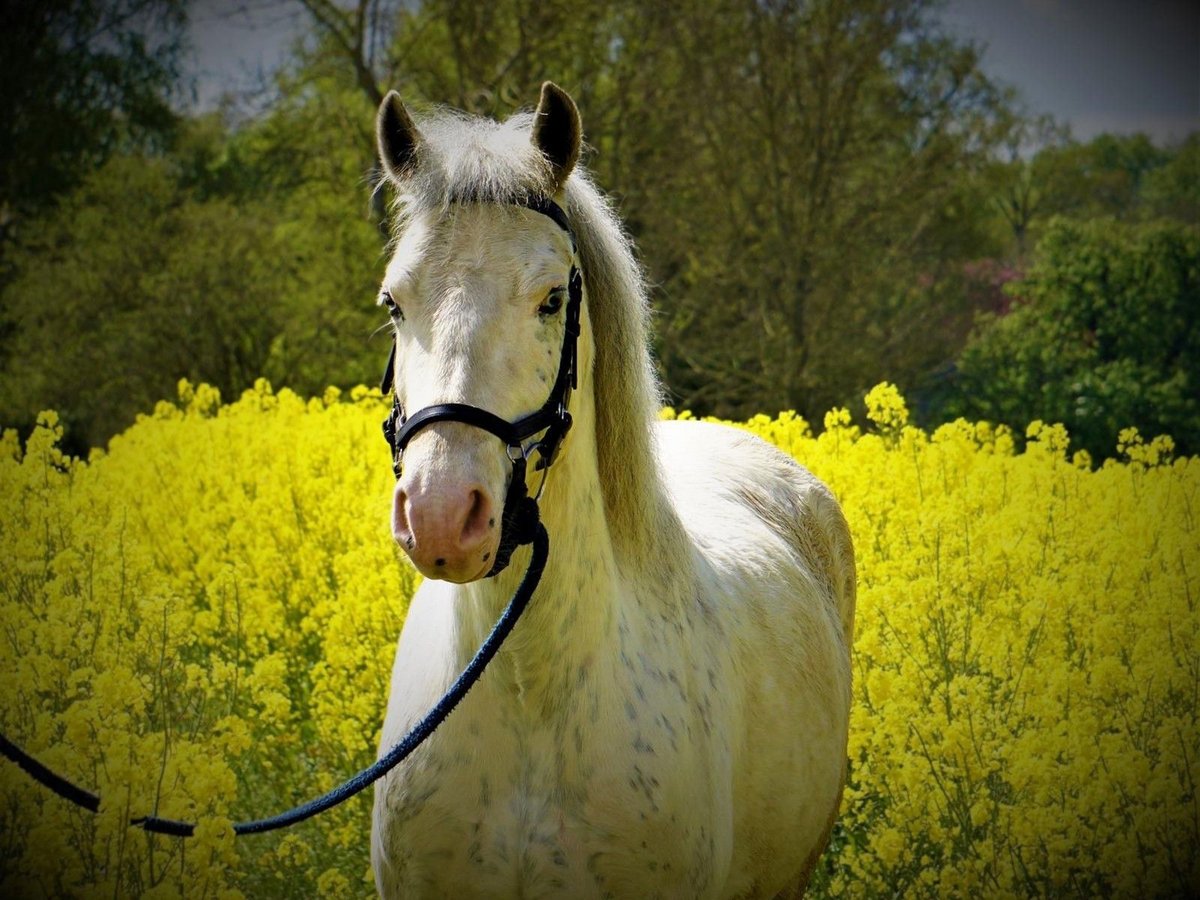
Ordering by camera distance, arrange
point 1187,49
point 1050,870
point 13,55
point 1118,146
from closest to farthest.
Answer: point 1050,870, point 1187,49, point 13,55, point 1118,146

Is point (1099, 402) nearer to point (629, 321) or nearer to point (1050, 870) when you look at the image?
point (1050, 870)

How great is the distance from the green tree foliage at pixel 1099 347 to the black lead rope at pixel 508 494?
13.6m

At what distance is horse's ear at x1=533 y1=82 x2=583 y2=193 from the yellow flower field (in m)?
1.57

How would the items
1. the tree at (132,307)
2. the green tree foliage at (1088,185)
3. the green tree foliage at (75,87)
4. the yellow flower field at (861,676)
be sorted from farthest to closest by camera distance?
1. the green tree foliage at (1088,185)
2. the tree at (132,307)
3. the green tree foliage at (75,87)
4. the yellow flower field at (861,676)

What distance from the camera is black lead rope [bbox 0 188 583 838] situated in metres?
1.90

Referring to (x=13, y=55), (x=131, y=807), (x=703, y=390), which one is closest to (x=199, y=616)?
(x=131, y=807)

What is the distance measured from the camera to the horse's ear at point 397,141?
2.22 meters

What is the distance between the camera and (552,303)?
6.84 ft

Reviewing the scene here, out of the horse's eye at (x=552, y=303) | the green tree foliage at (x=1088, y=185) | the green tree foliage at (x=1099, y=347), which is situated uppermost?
the green tree foliage at (x=1088, y=185)

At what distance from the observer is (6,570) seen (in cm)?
400

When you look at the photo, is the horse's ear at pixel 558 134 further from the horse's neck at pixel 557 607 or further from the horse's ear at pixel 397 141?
the horse's neck at pixel 557 607

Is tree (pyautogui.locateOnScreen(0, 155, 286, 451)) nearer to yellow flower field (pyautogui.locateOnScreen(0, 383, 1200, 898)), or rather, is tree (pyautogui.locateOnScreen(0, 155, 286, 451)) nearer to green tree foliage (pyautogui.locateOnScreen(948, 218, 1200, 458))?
yellow flower field (pyautogui.locateOnScreen(0, 383, 1200, 898))

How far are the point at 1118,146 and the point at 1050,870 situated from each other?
84.4ft

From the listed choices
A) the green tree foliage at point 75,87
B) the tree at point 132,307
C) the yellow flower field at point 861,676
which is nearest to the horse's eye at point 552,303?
the yellow flower field at point 861,676
